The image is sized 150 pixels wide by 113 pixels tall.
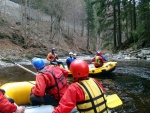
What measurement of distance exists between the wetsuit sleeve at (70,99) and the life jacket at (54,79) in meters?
1.83

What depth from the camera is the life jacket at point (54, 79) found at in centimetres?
479

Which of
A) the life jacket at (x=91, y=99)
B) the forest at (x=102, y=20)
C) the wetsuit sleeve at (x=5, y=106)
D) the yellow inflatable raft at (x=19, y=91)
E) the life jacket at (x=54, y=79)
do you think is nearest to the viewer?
the life jacket at (x=91, y=99)

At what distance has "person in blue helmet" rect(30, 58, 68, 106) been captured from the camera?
4672 millimetres

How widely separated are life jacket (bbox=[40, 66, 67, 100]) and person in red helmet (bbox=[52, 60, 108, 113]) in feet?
5.70

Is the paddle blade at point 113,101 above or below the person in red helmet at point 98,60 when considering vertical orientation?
below

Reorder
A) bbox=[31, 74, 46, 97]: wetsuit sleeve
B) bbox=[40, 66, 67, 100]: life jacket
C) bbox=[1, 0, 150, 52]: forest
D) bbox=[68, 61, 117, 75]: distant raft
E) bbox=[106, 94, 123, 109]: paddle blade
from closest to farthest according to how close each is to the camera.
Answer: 1. bbox=[106, 94, 123, 109]: paddle blade
2. bbox=[31, 74, 46, 97]: wetsuit sleeve
3. bbox=[40, 66, 67, 100]: life jacket
4. bbox=[68, 61, 117, 75]: distant raft
5. bbox=[1, 0, 150, 52]: forest

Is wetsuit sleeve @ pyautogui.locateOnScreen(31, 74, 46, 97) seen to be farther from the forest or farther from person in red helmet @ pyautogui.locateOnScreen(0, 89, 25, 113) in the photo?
the forest

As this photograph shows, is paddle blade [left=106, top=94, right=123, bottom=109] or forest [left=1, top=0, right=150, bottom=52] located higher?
forest [left=1, top=0, right=150, bottom=52]

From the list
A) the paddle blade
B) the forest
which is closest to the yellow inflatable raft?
the paddle blade

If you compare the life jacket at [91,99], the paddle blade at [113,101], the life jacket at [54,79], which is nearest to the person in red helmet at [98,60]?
the life jacket at [54,79]

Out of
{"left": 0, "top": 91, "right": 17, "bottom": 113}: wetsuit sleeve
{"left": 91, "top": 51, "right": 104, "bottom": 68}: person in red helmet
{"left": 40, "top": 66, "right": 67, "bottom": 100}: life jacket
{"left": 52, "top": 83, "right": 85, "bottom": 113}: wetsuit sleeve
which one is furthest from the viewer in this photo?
{"left": 91, "top": 51, "right": 104, "bottom": 68}: person in red helmet

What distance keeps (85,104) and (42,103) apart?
2359 millimetres

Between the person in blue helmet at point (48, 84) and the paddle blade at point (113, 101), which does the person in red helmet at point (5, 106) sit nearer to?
the person in blue helmet at point (48, 84)

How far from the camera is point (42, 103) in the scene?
5223mm
